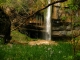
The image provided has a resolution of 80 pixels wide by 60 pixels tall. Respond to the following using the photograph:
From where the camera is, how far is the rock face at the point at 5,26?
663 inches

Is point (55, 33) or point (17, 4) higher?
point (17, 4)

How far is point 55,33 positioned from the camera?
89.6ft

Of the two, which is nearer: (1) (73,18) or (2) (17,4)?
(1) (73,18)

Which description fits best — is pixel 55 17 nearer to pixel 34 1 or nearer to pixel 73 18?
pixel 34 1

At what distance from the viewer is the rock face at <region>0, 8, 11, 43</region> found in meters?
16.8

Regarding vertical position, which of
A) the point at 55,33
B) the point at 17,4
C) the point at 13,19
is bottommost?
the point at 55,33

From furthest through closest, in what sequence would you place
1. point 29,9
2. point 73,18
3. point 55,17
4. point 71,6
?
point 55,17
point 29,9
point 73,18
point 71,6

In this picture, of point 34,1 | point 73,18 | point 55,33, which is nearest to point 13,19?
point 34,1

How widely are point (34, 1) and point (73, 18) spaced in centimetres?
1902

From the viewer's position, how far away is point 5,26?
17.0m

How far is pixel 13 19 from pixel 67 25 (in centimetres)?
637

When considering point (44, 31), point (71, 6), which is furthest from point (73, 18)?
point (44, 31)

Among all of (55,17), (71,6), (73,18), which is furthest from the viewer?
(55,17)

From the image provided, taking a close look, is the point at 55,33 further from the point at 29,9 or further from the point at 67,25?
the point at 29,9
